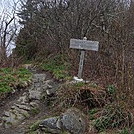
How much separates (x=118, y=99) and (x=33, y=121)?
173 cm

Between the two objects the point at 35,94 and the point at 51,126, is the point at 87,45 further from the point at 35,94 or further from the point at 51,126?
the point at 51,126

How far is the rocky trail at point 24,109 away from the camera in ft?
18.7

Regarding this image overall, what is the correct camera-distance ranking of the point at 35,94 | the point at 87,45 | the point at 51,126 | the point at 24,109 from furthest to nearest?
1. the point at 87,45
2. the point at 35,94
3. the point at 24,109
4. the point at 51,126

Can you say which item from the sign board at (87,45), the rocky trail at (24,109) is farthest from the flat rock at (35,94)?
the sign board at (87,45)

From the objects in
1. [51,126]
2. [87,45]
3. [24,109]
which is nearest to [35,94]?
[24,109]

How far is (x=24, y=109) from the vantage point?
20.9 feet

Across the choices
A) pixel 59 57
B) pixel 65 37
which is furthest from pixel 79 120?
pixel 65 37

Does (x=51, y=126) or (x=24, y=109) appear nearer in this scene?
(x=51, y=126)

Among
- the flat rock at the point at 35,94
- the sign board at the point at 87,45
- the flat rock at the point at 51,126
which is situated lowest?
the flat rock at the point at 51,126

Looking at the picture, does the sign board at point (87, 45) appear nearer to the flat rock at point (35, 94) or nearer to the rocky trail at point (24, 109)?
the rocky trail at point (24, 109)

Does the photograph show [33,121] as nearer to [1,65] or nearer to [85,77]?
[85,77]

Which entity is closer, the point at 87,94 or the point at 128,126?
the point at 128,126

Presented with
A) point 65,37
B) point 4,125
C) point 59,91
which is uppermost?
point 65,37

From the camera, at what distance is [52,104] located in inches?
254
